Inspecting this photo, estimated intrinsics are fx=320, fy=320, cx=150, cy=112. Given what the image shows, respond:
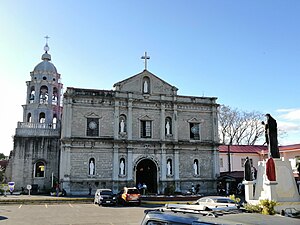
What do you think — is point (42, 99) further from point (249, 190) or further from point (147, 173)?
point (249, 190)

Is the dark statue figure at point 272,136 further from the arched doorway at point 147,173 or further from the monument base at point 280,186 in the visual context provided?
the arched doorway at point 147,173

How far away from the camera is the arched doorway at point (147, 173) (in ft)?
116

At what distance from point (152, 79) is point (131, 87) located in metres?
2.62

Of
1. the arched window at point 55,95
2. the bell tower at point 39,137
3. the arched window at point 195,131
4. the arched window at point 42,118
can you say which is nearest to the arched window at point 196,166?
the arched window at point 195,131

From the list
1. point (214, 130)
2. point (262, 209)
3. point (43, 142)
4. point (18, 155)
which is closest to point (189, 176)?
point (214, 130)

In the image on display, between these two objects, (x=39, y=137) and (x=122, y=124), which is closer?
(x=122, y=124)

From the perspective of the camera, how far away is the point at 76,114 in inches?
1318

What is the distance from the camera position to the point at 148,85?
119 ft

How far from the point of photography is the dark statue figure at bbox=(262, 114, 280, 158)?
56.2 ft

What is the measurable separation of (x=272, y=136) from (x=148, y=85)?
20.7 m

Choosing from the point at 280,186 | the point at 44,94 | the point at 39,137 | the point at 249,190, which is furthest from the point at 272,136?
the point at 44,94

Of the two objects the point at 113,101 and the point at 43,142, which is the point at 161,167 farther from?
the point at 43,142

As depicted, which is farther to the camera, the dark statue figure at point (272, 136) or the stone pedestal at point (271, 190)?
the dark statue figure at point (272, 136)

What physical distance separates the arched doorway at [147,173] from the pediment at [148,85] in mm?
7901
